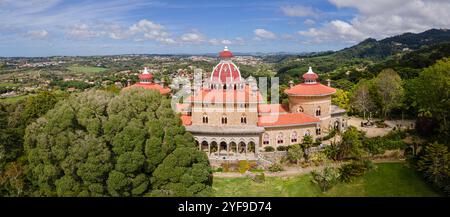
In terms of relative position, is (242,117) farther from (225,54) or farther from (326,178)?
(326,178)

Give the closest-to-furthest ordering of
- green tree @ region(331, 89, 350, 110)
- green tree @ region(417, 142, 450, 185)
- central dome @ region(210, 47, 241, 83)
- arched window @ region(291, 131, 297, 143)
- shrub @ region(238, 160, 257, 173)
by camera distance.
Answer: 1. green tree @ region(417, 142, 450, 185)
2. shrub @ region(238, 160, 257, 173)
3. arched window @ region(291, 131, 297, 143)
4. central dome @ region(210, 47, 241, 83)
5. green tree @ region(331, 89, 350, 110)

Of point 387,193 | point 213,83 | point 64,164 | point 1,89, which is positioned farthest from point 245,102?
point 1,89

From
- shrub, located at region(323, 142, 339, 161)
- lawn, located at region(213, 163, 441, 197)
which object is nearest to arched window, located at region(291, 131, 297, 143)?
shrub, located at region(323, 142, 339, 161)

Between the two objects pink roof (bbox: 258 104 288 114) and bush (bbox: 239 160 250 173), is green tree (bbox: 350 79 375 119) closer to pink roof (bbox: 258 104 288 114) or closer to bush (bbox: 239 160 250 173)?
pink roof (bbox: 258 104 288 114)

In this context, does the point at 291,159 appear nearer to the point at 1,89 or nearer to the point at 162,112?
the point at 162,112
